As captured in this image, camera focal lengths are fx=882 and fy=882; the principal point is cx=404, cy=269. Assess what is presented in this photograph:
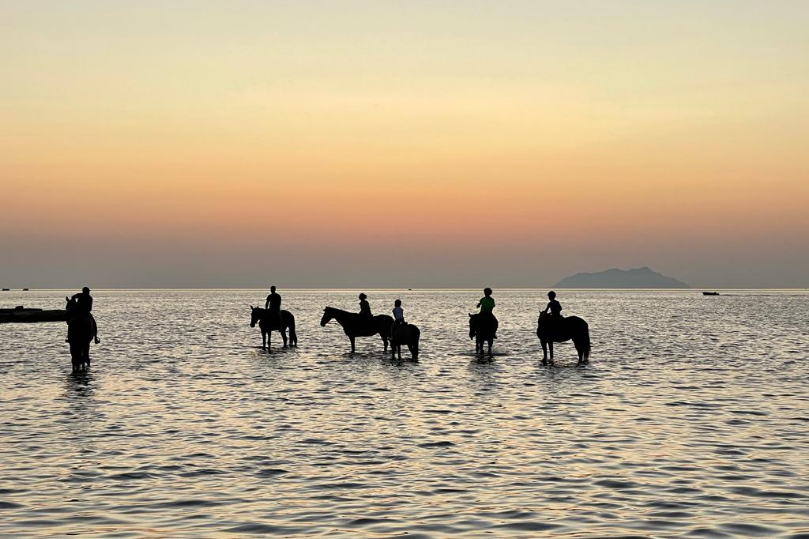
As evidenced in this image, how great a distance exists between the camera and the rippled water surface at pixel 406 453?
9.78 m

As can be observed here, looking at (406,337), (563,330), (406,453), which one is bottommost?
(406,453)

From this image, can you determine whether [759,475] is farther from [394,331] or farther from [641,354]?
[641,354]

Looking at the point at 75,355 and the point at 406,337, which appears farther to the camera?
the point at 406,337

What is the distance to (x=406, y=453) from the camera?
1393 centimetres

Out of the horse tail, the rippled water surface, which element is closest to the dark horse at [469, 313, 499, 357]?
the horse tail

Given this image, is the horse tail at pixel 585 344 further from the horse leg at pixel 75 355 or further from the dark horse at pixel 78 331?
the horse leg at pixel 75 355

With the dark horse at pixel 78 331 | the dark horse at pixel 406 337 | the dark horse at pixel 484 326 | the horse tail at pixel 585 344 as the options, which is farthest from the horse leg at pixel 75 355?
the horse tail at pixel 585 344

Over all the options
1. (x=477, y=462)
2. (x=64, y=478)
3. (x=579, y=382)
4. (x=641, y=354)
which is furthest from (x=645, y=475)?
(x=641, y=354)

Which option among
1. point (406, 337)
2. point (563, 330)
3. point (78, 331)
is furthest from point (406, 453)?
point (406, 337)

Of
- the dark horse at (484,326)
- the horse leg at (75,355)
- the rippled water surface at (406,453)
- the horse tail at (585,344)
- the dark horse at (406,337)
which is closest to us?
the rippled water surface at (406,453)

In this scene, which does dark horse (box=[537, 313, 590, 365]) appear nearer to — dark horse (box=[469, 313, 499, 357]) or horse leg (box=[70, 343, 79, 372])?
dark horse (box=[469, 313, 499, 357])

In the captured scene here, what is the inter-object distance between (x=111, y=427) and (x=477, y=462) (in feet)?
24.5

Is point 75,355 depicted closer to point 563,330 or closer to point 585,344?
point 563,330

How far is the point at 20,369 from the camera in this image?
29.7 meters
